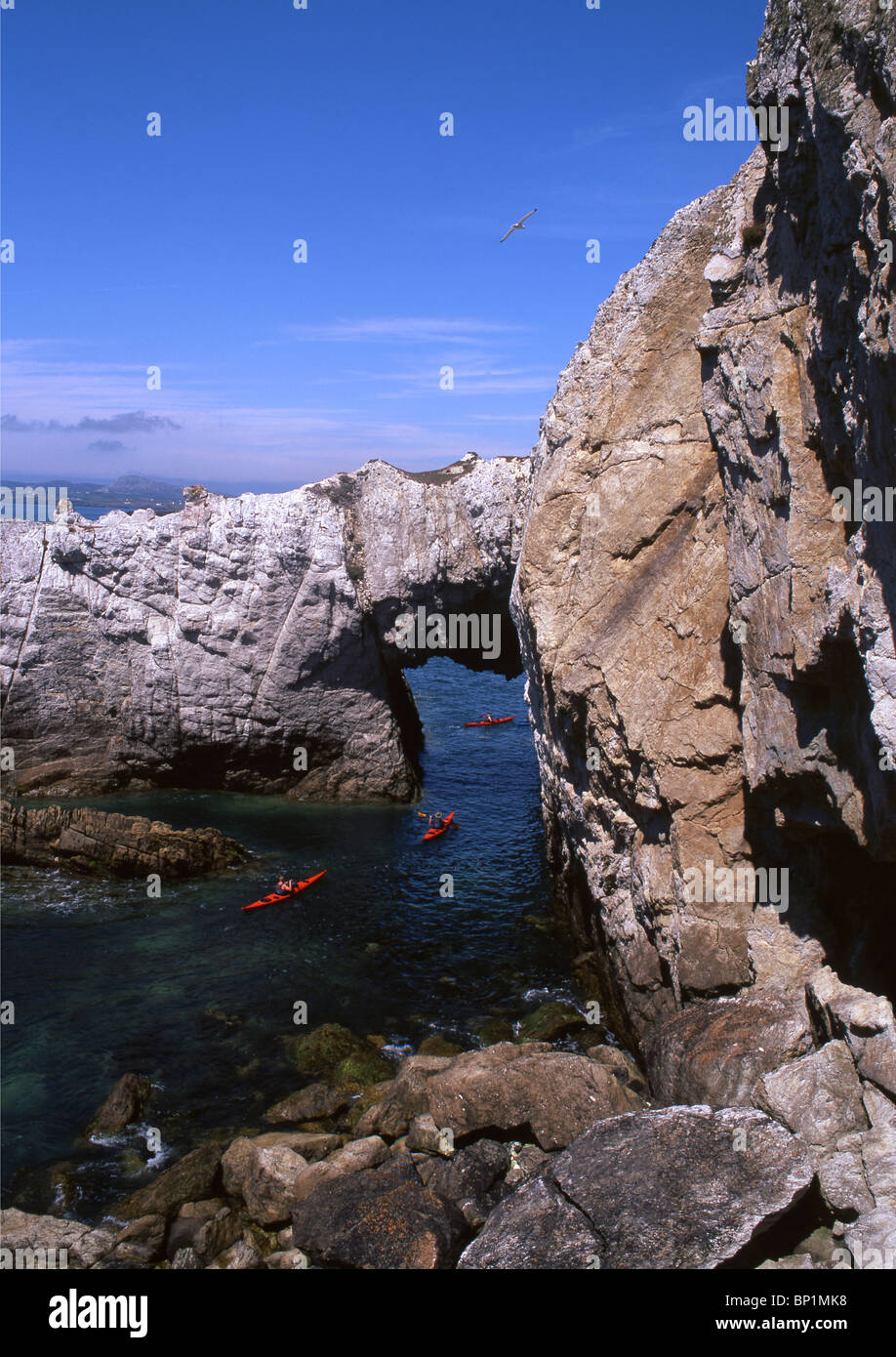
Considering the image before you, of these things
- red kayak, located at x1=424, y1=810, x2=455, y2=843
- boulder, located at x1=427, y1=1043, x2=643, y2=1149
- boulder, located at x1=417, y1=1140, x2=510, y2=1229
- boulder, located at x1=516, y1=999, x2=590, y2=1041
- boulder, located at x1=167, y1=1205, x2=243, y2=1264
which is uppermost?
red kayak, located at x1=424, y1=810, x2=455, y2=843

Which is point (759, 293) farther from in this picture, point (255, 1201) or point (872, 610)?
point (255, 1201)

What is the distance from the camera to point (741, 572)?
17438 millimetres

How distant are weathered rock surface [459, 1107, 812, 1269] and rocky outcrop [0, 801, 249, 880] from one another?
21.3m

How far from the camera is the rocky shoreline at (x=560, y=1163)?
12.0 m

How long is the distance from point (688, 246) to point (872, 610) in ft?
43.8

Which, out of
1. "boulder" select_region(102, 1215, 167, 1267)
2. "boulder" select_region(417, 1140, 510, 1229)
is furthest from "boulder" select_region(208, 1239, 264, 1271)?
"boulder" select_region(417, 1140, 510, 1229)

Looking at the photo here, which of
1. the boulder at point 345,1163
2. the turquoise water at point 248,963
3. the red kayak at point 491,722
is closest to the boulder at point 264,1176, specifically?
the boulder at point 345,1163

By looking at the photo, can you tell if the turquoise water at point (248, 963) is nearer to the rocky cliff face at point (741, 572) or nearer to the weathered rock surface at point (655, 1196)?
the rocky cliff face at point (741, 572)

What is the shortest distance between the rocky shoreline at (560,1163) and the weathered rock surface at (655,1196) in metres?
0.03

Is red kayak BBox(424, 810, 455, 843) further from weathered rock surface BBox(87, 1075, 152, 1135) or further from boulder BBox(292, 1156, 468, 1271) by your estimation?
boulder BBox(292, 1156, 468, 1271)

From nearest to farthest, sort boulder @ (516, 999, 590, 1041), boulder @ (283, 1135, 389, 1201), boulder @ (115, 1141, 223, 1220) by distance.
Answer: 1. boulder @ (283, 1135, 389, 1201)
2. boulder @ (115, 1141, 223, 1220)
3. boulder @ (516, 999, 590, 1041)

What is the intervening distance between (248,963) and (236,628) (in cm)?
1754

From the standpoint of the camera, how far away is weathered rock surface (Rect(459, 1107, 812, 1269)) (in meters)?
11.8

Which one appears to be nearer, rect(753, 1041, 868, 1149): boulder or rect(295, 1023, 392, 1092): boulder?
rect(753, 1041, 868, 1149): boulder
